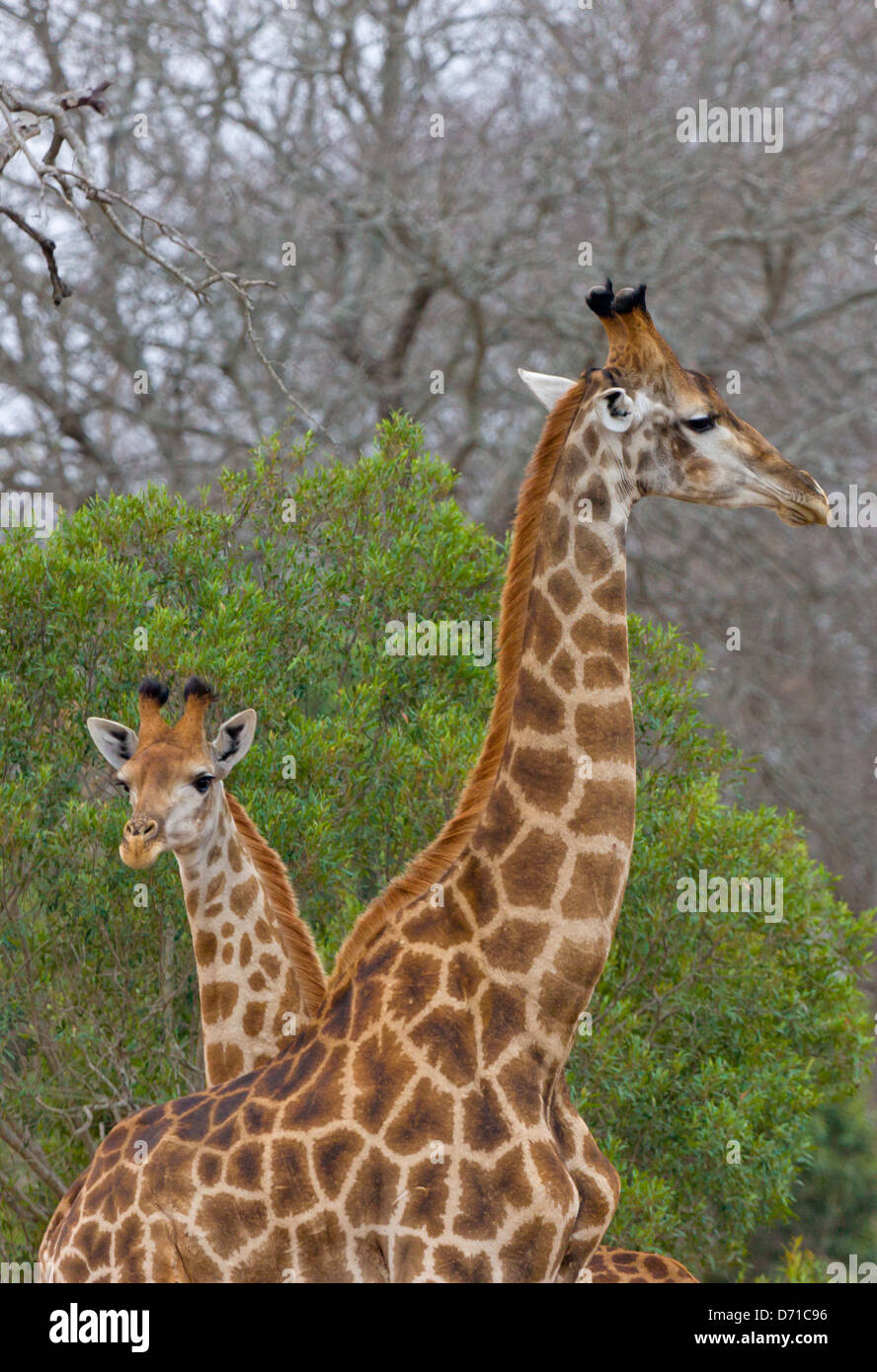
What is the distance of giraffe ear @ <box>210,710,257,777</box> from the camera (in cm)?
579

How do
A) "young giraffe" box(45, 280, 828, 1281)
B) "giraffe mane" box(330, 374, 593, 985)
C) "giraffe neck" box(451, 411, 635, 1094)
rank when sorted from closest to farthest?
1. "young giraffe" box(45, 280, 828, 1281)
2. "giraffe neck" box(451, 411, 635, 1094)
3. "giraffe mane" box(330, 374, 593, 985)

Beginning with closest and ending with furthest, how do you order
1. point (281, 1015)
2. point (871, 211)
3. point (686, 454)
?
point (686, 454), point (281, 1015), point (871, 211)

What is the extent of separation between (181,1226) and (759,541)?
12067 mm

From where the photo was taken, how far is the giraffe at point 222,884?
5.59 m

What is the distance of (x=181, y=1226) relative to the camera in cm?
443

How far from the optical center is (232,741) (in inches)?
231
